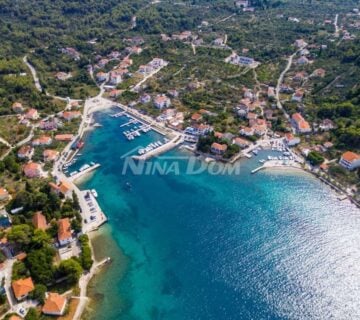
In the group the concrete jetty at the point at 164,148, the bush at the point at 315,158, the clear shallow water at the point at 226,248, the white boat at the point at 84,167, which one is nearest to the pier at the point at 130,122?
the concrete jetty at the point at 164,148

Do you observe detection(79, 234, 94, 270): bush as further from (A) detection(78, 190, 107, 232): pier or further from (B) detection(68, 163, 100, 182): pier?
(B) detection(68, 163, 100, 182): pier

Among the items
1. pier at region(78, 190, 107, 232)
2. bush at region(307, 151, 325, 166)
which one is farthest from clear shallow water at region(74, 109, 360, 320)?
bush at region(307, 151, 325, 166)

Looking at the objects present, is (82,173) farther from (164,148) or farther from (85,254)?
(85,254)

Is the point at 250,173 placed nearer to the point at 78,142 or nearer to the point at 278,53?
the point at 78,142

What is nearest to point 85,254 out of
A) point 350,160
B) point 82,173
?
point 82,173

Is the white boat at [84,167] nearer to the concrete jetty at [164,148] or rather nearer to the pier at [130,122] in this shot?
the concrete jetty at [164,148]

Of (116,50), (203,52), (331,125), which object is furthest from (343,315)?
(116,50)

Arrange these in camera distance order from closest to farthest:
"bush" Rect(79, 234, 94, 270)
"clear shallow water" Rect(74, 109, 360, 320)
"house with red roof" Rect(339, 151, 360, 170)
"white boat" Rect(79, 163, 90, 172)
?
"clear shallow water" Rect(74, 109, 360, 320) < "bush" Rect(79, 234, 94, 270) < "house with red roof" Rect(339, 151, 360, 170) < "white boat" Rect(79, 163, 90, 172)
